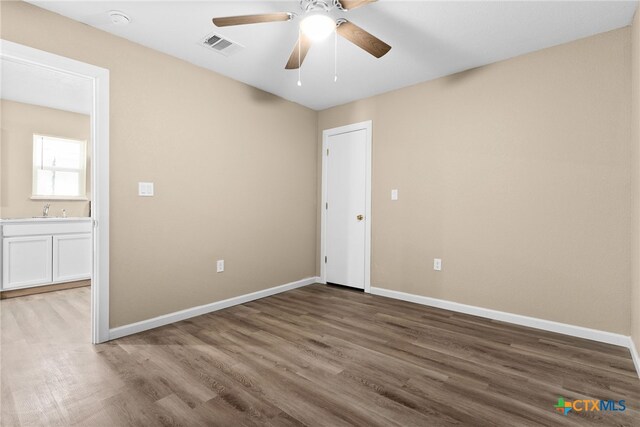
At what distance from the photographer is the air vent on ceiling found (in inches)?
105

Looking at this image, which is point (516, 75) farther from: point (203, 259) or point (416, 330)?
point (203, 259)

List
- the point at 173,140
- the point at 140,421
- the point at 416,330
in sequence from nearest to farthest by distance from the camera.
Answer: the point at 140,421 → the point at 416,330 → the point at 173,140

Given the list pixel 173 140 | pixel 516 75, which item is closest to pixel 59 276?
pixel 173 140

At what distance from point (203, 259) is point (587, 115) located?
3.72 meters

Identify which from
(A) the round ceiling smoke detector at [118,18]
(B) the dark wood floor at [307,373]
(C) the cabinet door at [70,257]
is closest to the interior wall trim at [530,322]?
(B) the dark wood floor at [307,373]

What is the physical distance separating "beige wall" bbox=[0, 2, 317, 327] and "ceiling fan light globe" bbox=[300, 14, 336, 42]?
5.22 ft

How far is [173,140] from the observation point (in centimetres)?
300

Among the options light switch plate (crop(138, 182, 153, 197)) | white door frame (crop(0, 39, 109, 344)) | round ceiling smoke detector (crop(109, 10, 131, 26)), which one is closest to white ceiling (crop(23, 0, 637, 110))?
round ceiling smoke detector (crop(109, 10, 131, 26))

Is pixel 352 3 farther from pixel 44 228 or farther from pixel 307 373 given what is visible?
pixel 44 228

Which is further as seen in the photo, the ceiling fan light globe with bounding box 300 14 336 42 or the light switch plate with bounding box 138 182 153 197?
the light switch plate with bounding box 138 182 153 197

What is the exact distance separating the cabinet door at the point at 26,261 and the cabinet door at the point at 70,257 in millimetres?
73

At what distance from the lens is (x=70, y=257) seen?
4285mm

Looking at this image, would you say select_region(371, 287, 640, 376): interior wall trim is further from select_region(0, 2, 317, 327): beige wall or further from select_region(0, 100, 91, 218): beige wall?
select_region(0, 100, 91, 218): beige wall

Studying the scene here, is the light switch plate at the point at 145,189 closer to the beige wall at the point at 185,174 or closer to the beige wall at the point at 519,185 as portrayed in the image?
the beige wall at the point at 185,174
